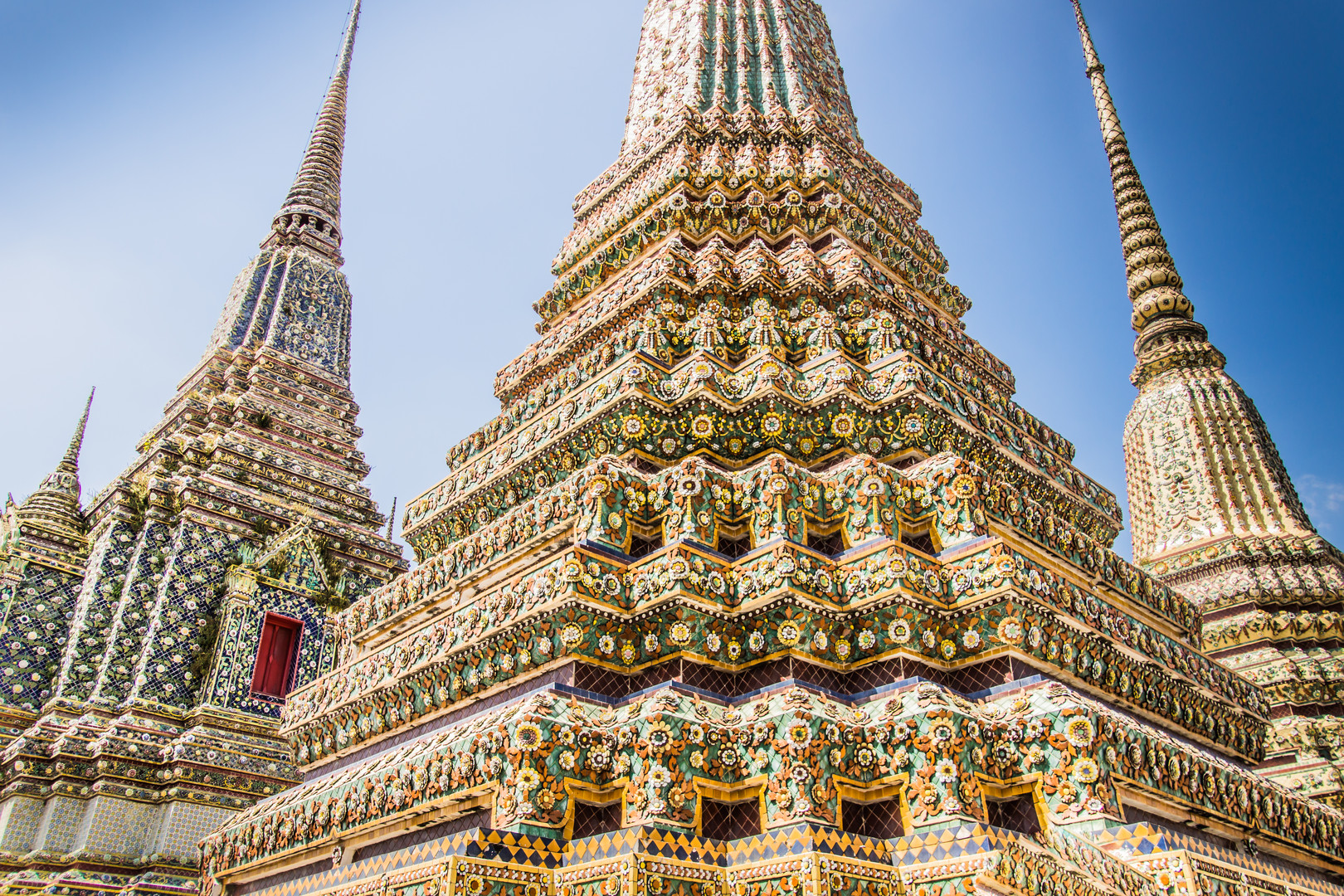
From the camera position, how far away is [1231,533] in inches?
423

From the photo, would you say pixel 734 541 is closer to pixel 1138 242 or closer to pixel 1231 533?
pixel 1231 533

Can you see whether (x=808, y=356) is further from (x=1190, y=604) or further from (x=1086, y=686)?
(x=1190, y=604)

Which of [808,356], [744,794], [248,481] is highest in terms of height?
[248,481]

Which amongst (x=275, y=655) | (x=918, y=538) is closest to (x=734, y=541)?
(x=918, y=538)

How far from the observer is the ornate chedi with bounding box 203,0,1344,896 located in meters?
3.70

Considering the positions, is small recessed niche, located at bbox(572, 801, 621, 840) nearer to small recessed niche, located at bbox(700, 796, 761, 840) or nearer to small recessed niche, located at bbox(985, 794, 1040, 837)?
small recessed niche, located at bbox(700, 796, 761, 840)

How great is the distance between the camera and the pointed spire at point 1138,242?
13.2 meters

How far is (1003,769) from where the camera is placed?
384 centimetres

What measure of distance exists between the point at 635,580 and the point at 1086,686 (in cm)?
217

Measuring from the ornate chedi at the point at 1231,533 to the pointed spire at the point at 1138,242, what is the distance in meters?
0.03

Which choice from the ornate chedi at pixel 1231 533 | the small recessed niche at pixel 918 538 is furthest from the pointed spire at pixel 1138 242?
the small recessed niche at pixel 918 538

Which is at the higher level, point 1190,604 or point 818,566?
point 1190,604

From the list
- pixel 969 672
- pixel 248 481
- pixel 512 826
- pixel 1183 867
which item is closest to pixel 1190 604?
pixel 969 672

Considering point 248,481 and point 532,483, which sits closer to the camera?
point 532,483
